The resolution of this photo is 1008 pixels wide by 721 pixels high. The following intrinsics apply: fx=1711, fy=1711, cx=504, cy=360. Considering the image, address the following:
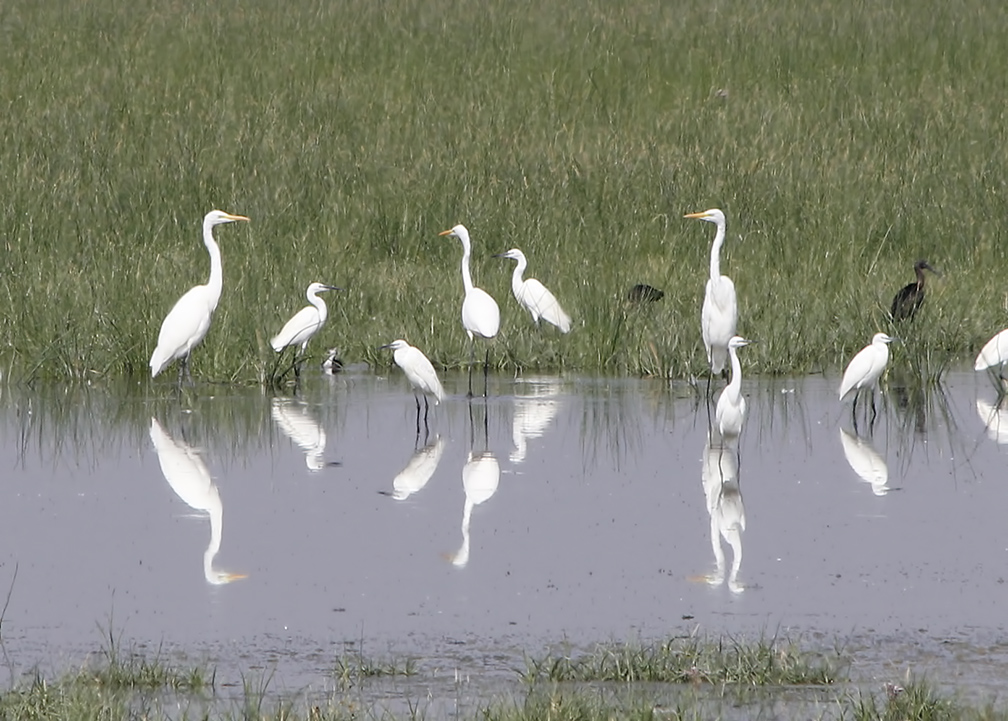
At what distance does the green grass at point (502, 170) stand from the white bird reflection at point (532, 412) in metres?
0.85

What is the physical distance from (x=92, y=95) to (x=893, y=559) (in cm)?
1600

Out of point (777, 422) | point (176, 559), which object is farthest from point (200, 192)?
point (176, 559)

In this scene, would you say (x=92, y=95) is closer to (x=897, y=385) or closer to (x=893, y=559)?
(x=897, y=385)

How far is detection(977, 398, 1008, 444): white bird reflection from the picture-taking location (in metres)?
9.43

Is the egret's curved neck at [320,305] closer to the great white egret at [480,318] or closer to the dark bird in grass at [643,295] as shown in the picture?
the great white egret at [480,318]

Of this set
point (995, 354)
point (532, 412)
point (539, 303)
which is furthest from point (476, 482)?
point (539, 303)

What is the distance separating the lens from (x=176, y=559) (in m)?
6.75

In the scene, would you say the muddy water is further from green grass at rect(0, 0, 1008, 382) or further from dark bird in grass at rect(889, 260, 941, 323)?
green grass at rect(0, 0, 1008, 382)

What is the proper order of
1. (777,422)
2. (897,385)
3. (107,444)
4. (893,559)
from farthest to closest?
(897,385) → (777,422) → (107,444) → (893,559)

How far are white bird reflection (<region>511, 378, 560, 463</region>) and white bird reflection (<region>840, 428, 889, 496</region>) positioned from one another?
169 centimetres

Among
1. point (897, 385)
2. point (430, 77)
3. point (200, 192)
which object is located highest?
point (430, 77)

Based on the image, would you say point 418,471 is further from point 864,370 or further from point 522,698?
point 522,698

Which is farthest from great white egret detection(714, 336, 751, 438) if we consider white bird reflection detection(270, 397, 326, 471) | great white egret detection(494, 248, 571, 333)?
great white egret detection(494, 248, 571, 333)

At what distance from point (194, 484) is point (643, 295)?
6.18 metres
